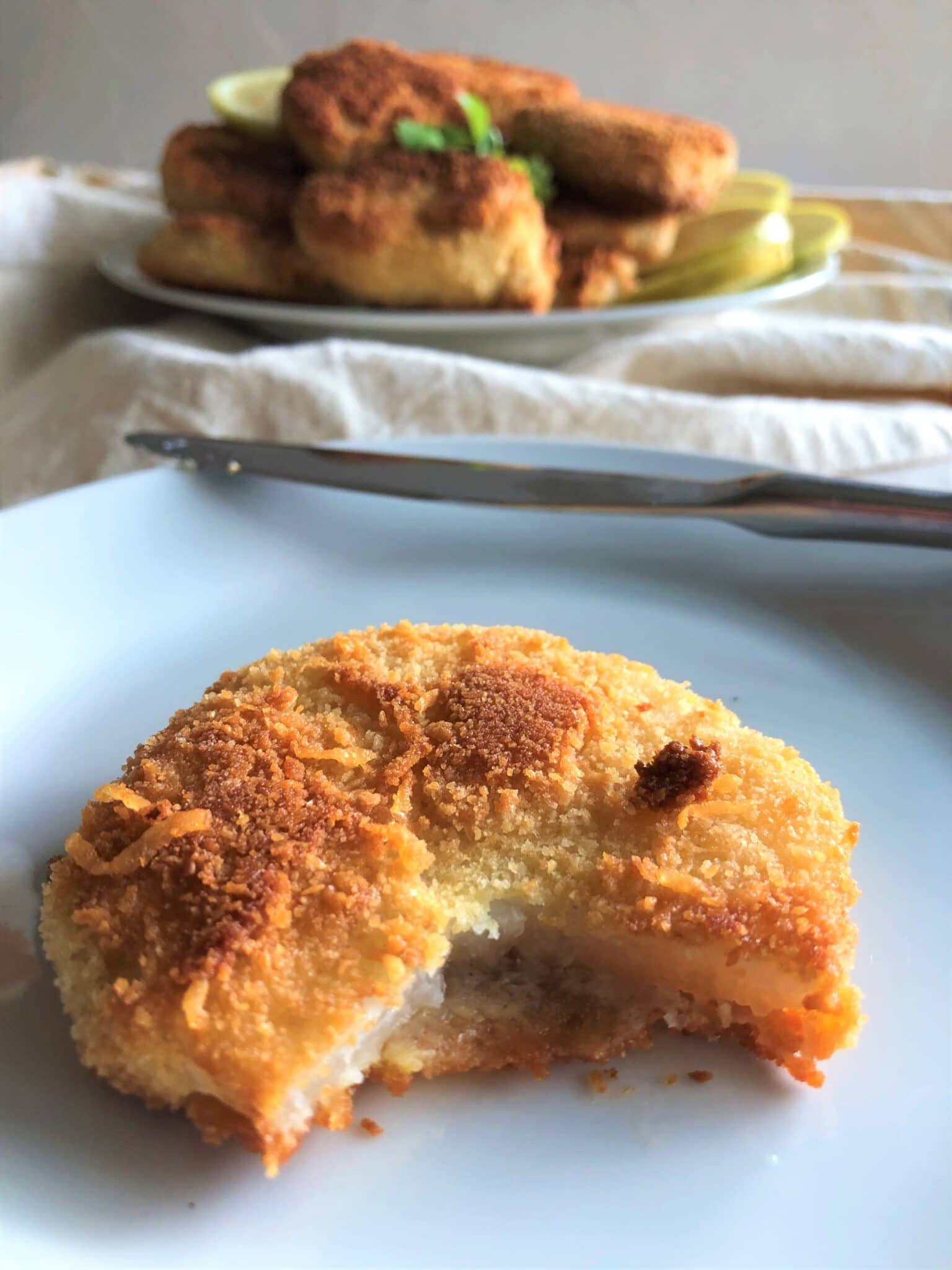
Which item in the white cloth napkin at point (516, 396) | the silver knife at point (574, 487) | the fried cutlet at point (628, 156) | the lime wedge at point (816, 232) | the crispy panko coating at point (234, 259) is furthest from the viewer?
the lime wedge at point (816, 232)

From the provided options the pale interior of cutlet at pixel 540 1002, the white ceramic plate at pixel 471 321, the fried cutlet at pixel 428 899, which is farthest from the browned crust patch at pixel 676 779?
the white ceramic plate at pixel 471 321

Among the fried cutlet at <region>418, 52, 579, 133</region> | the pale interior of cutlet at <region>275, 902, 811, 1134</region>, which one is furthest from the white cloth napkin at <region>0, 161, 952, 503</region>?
the pale interior of cutlet at <region>275, 902, 811, 1134</region>

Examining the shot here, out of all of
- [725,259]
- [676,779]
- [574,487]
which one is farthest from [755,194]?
[676,779]

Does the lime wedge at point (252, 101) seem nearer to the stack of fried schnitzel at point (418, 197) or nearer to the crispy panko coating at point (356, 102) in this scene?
the stack of fried schnitzel at point (418, 197)

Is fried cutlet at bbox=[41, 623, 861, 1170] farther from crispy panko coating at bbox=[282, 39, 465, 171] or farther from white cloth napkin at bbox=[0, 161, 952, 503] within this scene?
crispy panko coating at bbox=[282, 39, 465, 171]

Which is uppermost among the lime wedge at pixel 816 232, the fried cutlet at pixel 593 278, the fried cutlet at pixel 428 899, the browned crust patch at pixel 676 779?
the lime wedge at pixel 816 232

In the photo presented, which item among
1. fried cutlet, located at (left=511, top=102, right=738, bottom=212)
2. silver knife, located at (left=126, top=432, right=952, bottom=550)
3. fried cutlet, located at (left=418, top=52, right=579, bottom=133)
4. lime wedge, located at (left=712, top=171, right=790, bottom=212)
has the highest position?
fried cutlet, located at (left=418, top=52, right=579, bottom=133)
